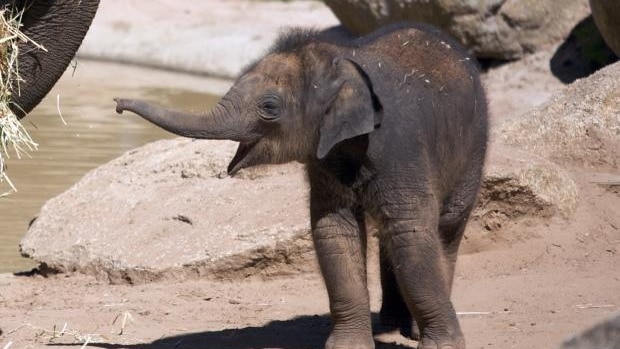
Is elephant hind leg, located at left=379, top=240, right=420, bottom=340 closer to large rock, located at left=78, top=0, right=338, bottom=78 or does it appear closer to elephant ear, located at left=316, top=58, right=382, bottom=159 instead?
elephant ear, located at left=316, top=58, right=382, bottom=159

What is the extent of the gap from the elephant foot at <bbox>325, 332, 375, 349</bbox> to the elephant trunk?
1012 mm

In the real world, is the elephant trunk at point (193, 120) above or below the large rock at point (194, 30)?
above

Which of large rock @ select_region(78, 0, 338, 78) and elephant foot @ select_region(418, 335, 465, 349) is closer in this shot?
elephant foot @ select_region(418, 335, 465, 349)

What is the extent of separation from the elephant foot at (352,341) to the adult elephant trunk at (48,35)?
5.64 feet

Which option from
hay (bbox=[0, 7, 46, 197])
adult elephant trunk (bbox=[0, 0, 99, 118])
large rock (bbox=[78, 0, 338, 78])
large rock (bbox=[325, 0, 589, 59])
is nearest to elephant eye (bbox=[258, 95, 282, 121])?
adult elephant trunk (bbox=[0, 0, 99, 118])

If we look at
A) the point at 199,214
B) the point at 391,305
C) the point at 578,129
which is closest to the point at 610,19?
the point at 578,129

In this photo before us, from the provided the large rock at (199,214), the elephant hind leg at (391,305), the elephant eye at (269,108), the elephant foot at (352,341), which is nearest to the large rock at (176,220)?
the large rock at (199,214)

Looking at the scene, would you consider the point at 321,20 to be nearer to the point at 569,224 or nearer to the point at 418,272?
the point at 569,224

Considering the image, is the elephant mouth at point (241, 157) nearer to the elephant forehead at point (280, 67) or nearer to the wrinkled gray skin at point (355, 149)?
the wrinkled gray skin at point (355, 149)

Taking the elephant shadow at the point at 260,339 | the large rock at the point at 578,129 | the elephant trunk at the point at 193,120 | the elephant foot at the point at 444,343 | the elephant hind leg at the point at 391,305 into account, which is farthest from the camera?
the large rock at the point at 578,129

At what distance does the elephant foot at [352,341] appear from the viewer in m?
5.98

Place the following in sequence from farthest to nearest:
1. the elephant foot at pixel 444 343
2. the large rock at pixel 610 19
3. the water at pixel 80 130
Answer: the large rock at pixel 610 19 < the water at pixel 80 130 < the elephant foot at pixel 444 343

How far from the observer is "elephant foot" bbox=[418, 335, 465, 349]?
5884 mm

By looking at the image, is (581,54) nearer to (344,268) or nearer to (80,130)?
(80,130)
